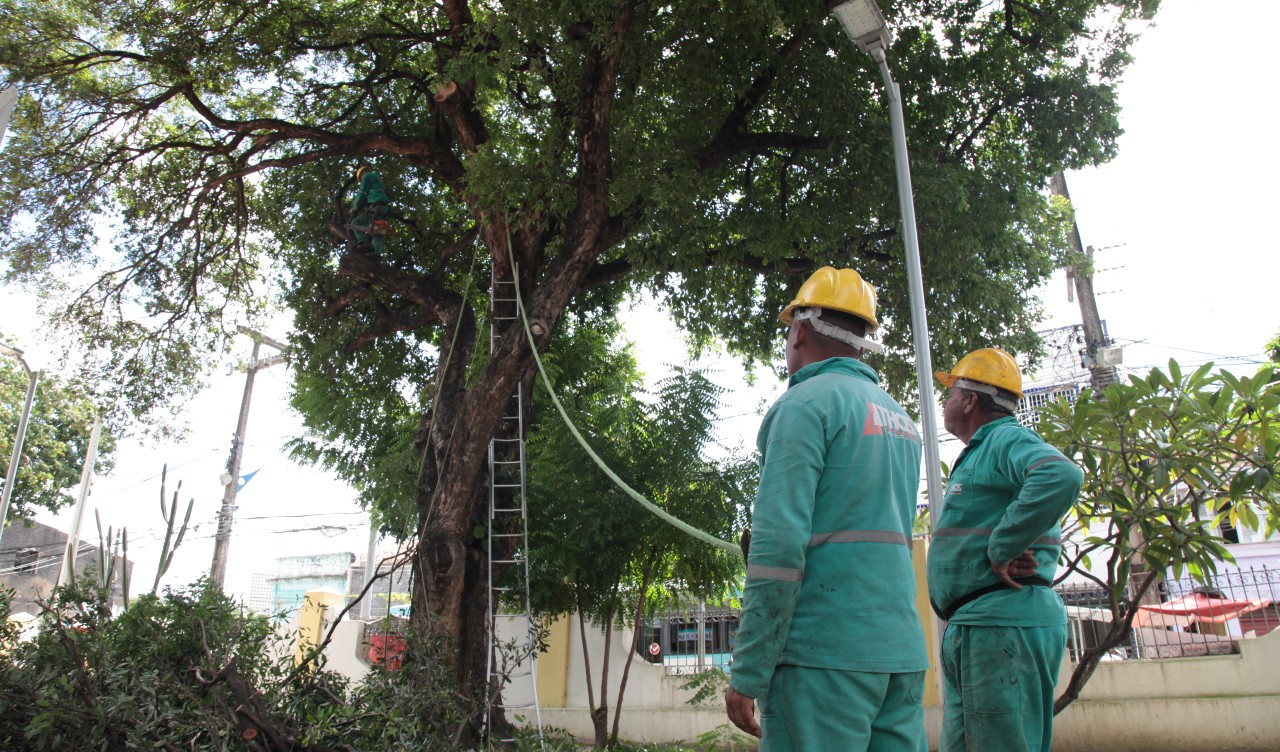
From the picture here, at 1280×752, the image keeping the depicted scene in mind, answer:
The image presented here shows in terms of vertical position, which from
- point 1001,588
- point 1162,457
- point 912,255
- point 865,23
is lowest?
point 1001,588

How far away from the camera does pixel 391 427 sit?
42.3ft

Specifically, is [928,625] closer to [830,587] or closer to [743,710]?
[830,587]

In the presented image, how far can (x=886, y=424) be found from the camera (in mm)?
2602

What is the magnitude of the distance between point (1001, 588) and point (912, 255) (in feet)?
11.4

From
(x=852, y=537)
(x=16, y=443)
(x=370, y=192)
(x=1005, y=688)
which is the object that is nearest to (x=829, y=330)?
(x=852, y=537)

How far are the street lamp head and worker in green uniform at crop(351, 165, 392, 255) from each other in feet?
19.5

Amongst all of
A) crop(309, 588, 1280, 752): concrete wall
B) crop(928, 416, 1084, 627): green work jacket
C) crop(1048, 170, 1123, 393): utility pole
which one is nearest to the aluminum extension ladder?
crop(309, 588, 1280, 752): concrete wall

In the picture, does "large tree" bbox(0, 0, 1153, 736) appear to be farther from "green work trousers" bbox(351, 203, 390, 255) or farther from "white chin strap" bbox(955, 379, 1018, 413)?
"white chin strap" bbox(955, 379, 1018, 413)

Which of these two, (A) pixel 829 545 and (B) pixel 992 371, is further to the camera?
(B) pixel 992 371

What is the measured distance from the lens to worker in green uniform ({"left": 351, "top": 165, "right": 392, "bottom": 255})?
1001cm

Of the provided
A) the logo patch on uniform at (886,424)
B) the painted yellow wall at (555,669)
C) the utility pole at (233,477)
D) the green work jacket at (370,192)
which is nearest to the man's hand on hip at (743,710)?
the logo patch on uniform at (886,424)

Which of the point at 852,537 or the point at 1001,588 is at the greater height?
the point at 852,537

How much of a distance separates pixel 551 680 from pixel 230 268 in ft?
24.4

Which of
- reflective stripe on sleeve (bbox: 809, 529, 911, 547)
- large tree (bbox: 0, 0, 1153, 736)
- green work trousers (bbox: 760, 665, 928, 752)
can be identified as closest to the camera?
green work trousers (bbox: 760, 665, 928, 752)
